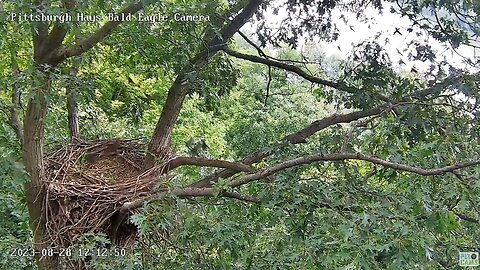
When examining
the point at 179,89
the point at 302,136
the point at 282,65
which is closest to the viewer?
the point at 302,136

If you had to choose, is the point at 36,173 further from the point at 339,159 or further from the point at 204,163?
the point at 339,159

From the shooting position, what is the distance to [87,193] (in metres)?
2.87

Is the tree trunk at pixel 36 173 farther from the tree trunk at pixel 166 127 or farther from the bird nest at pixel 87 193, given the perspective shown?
the tree trunk at pixel 166 127

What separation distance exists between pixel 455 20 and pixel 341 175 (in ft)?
3.34

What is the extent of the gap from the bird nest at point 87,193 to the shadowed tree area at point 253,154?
0.01m

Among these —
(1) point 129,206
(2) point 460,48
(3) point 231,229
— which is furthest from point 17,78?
(2) point 460,48

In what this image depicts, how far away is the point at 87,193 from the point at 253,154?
917mm

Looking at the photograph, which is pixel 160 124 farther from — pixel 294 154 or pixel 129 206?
pixel 294 154

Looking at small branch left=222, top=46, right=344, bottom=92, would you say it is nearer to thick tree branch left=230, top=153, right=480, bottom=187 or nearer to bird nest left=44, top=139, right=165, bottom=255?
bird nest left=44, top=139, right=165, bottom=255

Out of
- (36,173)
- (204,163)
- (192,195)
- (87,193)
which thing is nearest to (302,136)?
(204,163)

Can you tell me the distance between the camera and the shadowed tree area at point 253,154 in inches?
75.4

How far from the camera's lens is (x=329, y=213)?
77.7 inches

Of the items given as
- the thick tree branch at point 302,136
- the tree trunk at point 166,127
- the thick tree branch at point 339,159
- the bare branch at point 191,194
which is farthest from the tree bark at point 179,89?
the thick tree branch at point 339,159

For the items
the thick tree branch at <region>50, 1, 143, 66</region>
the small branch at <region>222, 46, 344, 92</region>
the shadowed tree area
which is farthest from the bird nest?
the small branch at <region>222, 46, 344, 92</region>
